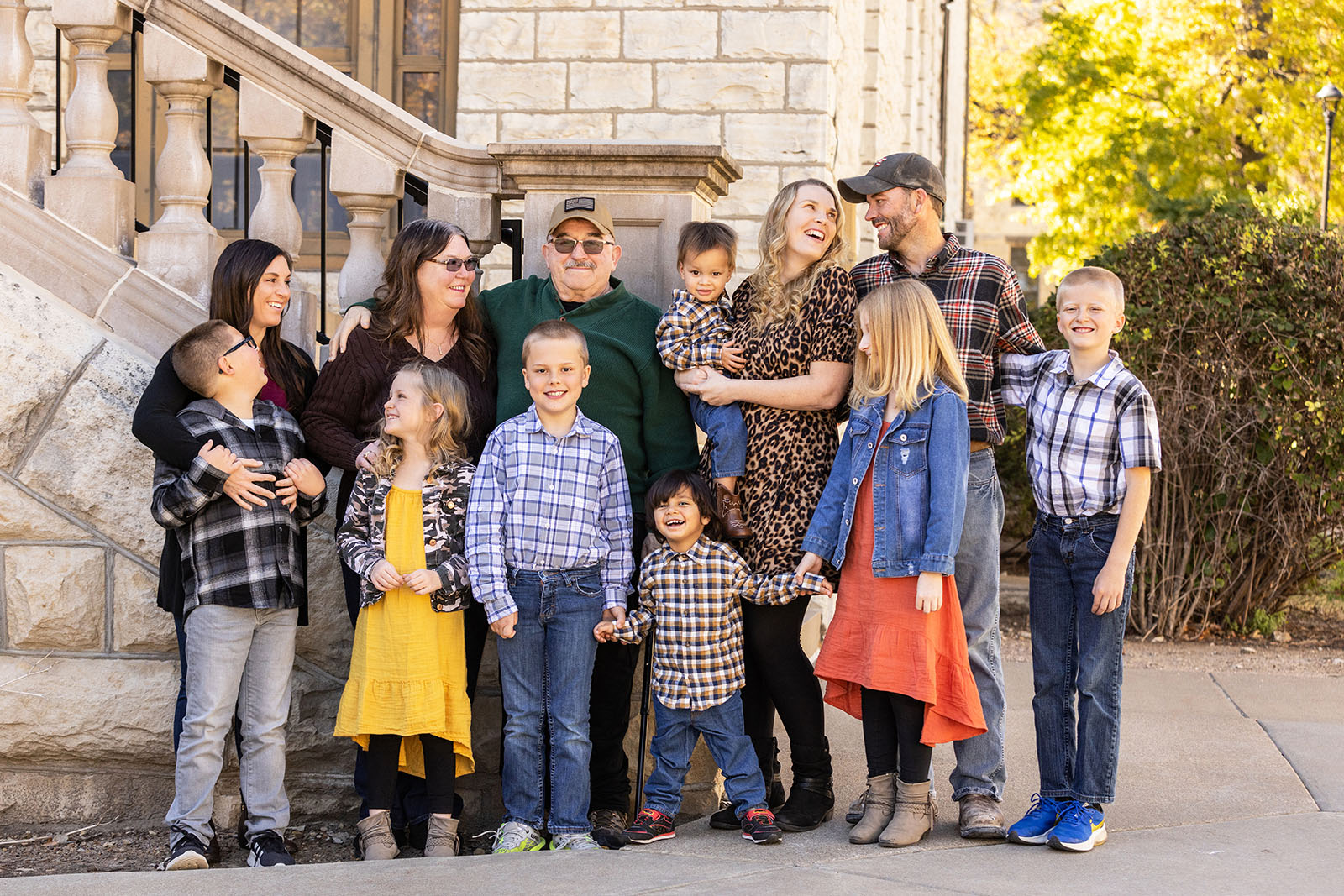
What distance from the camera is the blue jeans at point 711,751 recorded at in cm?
407

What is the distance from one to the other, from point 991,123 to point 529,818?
2558 centimetres

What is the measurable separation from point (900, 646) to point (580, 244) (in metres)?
1.58

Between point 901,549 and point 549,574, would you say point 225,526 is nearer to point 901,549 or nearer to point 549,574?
point 549,574

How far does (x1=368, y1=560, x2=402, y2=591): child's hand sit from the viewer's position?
13.1 feet

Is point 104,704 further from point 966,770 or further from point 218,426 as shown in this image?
point 966,770

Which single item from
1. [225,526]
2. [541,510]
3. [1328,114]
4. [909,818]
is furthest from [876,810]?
[1328,114]

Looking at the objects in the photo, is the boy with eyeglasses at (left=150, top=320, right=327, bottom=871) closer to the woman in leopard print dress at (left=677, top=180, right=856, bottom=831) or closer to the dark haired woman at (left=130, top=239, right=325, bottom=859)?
the dark haired woman at (left=130, top=239, right=325, bottom=859)

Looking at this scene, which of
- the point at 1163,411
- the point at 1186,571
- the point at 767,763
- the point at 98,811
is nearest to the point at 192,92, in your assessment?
the point at 98,811

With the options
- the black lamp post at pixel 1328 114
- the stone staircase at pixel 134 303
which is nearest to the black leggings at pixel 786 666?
the stone staircase at pixel 134 303

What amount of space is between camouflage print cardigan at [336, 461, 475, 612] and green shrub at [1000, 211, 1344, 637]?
468 cm

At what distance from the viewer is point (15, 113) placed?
4684 mm

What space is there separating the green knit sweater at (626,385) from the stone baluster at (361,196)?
2.33ft

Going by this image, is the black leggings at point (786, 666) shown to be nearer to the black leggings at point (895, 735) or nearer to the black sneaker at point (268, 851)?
the black leggings at point (895, 735)

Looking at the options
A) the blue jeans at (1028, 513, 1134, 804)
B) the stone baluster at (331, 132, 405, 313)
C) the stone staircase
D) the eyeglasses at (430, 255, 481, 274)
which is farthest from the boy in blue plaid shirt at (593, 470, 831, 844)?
the stone baluster at (331, 132, 405, 313)
